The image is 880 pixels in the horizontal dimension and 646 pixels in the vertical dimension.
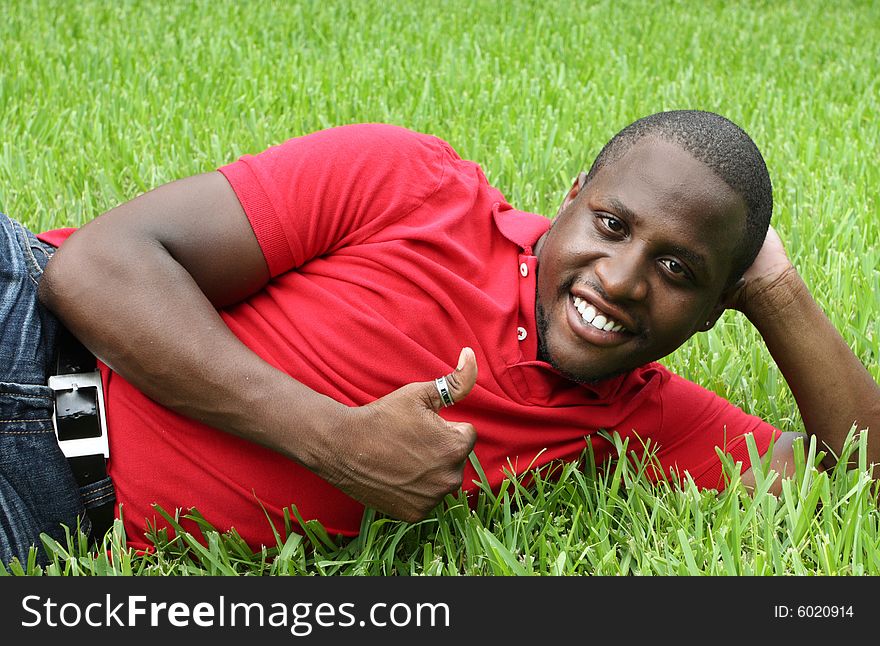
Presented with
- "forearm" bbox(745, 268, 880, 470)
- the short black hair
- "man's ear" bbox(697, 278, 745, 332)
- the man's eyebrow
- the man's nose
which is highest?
the short black hair

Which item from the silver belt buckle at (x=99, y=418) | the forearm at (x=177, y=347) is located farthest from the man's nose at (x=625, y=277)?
the silver belt buckle at (x=99, y=418)

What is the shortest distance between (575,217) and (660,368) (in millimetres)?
477

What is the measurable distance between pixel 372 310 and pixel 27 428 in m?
0.72

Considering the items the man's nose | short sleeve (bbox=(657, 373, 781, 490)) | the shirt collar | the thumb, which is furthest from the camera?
short sleeve (bbox=(657, 373, 781, 490))

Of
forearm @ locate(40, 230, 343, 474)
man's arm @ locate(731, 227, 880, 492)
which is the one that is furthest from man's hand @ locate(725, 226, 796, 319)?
forearm @ locate(40, 230, 343, 474)

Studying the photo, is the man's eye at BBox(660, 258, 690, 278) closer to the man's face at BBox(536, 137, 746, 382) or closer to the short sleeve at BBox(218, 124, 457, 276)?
the man's face at BBox(536, 137, 746, 382)

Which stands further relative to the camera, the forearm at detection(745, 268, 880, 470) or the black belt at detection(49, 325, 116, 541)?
the forearm at detection(745, 268, 880, 470)

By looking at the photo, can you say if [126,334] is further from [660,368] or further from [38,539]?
[660,368]

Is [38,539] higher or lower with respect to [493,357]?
lower

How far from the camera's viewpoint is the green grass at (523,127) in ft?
7.33

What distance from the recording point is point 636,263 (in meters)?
2.21

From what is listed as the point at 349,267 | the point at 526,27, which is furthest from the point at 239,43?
the point at 349,267

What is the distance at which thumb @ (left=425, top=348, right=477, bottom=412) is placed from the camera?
80.1 inches

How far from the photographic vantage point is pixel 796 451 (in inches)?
96.0
